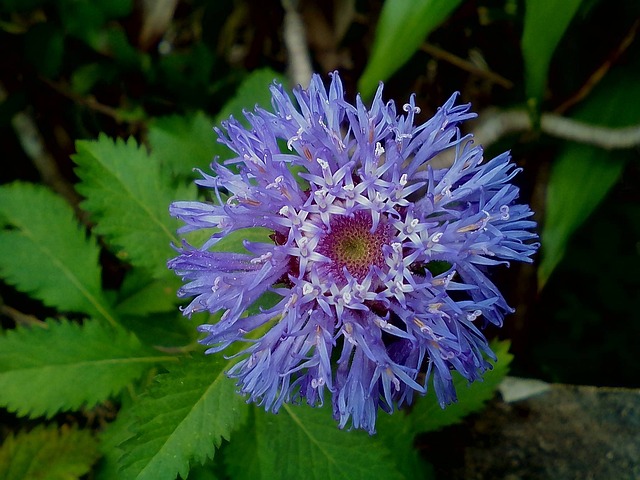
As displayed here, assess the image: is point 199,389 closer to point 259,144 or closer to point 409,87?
point 259,144

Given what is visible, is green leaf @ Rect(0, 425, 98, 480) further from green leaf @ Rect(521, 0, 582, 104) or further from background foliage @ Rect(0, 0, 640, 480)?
green leaf @ Rect(521, 0, 582, 104)

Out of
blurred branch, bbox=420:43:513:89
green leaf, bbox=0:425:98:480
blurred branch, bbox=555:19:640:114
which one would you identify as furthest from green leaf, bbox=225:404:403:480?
blurred branch, bbox=420:43:513:89

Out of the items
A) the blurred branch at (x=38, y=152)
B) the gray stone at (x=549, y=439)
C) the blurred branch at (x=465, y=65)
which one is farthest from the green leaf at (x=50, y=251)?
the blurred branch at (x=465, y=65)

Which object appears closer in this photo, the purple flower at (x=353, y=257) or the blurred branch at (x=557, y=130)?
the purple flower at (x=353, y=257)

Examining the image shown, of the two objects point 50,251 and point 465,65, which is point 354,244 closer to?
point 50,251

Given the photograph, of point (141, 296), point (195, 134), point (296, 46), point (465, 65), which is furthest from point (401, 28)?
point (141, 296)

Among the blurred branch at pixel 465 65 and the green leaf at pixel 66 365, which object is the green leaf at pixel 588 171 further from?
the green leaf at pixel 66 365
